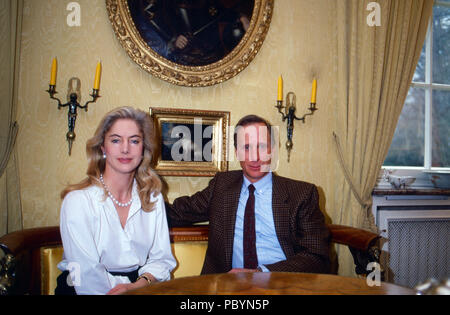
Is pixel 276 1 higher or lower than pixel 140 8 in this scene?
higher

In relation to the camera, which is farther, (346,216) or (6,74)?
(346,216)

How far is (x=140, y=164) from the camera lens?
79.3 inches

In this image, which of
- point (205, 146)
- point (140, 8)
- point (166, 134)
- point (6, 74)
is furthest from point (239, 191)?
point (6, 74)

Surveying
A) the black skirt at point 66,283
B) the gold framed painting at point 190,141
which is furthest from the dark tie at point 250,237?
the black skirt at point 66,283

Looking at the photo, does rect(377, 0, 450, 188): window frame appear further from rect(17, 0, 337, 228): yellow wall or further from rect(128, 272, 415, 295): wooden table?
rect(128, 272, 415, 295): wooden table

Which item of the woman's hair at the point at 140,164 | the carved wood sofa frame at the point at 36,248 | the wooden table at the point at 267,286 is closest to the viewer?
the wooden table at the point at 267,286

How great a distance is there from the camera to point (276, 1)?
264 cm

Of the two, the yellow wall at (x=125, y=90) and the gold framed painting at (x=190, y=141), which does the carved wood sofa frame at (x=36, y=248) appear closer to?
the yellow wall at (x=125, y=90)

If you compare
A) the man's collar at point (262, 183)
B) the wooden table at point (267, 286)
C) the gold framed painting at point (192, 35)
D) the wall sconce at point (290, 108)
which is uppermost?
the gold framed painting at point (192, 35)

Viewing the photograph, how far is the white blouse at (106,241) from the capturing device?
5.14 feet

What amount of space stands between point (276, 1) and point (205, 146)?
4.39 ft

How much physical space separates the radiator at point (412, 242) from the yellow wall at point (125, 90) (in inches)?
20.5
